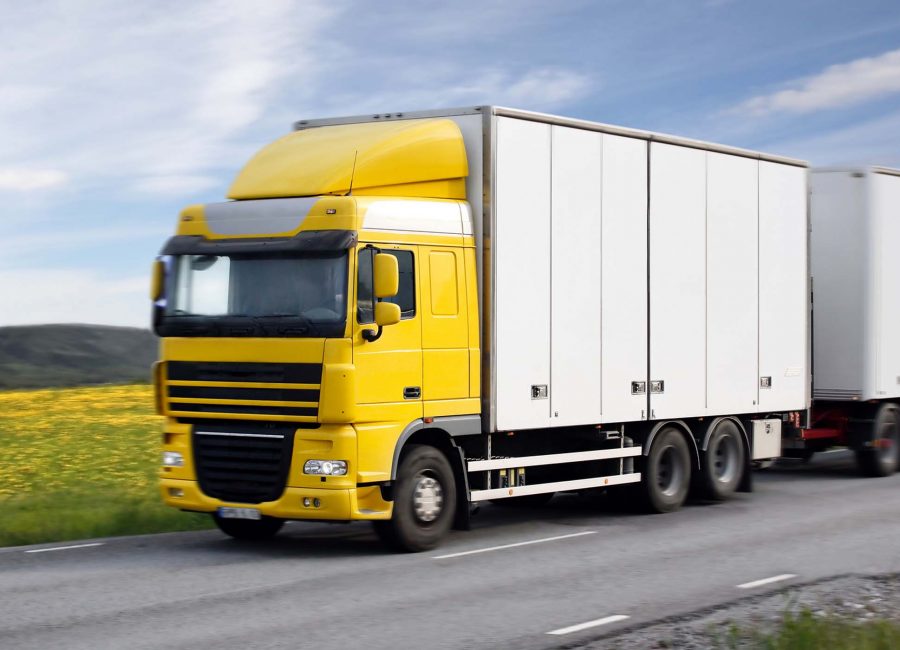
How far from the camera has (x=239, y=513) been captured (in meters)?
11.8

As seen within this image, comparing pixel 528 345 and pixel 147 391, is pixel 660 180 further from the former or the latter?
pixel 147 391

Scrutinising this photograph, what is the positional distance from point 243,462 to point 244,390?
0.65 metres

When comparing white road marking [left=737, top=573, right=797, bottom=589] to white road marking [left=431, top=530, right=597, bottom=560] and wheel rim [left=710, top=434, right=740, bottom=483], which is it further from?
wheel rim [left=710, top=434, right=740, bottom=483]

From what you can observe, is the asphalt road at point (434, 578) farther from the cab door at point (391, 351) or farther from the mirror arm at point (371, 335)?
the mirror arm at point (371, 335)

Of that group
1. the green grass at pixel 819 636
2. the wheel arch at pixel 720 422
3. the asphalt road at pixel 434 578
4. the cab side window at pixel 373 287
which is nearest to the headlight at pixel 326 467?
the asphalt road at pixel 434 578

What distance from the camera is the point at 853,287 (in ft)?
63.1

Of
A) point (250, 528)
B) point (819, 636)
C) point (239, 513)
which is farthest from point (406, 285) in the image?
point (819, 636)

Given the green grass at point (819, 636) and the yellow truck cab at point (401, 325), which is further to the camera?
the yellow truck cab at point (401, 325)

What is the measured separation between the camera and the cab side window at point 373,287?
11336mm

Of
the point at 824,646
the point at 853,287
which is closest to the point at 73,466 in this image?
the point at 853,287

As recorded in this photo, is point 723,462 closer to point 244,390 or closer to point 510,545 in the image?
point 510,545

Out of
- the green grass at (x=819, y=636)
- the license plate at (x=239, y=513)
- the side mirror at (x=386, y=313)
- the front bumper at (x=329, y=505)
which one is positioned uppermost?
the side mirror at (x=386, y=313)

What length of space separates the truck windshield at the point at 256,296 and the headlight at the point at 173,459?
1104 mm

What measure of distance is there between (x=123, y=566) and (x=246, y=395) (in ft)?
5.87
